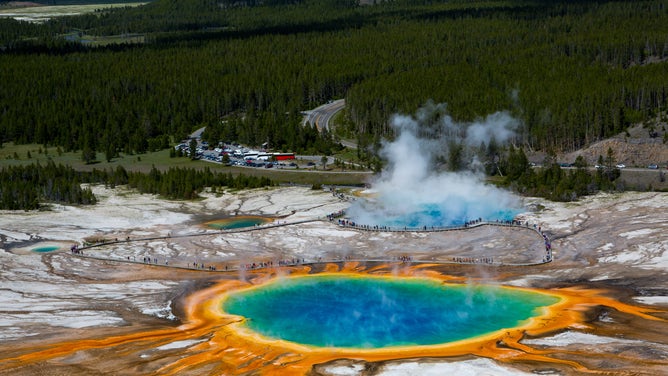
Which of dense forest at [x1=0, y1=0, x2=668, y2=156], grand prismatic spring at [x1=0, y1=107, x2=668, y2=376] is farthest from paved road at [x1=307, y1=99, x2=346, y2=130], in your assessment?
grand prismatic spring at [x1=0, y1=107, x2=668, y2=376]

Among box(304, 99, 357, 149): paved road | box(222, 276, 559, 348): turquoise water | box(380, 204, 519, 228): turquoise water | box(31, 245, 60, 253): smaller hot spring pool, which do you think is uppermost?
box(304, 99, 357, 149): paved road

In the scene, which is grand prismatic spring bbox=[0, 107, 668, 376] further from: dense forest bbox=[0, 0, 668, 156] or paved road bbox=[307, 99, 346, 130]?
paved road bbox=[307, 99, 346, 130]

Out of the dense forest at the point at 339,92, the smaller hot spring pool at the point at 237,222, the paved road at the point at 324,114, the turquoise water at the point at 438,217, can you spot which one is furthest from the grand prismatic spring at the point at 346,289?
the paved road at the point at 324,114

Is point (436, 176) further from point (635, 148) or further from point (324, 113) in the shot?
point (324, 113)

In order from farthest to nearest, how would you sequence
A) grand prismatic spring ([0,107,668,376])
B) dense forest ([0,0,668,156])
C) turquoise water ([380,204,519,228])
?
1. dense forest ([0,0,668,156])
2. turquoise water ([380,204,519,228])
3. grand prismatic spring ([0,107,668,376])

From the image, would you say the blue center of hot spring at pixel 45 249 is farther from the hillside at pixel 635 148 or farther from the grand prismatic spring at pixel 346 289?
the hillside at pixel 635 148

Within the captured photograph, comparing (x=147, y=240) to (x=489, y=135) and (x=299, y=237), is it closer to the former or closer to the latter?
(x=299, y=237)

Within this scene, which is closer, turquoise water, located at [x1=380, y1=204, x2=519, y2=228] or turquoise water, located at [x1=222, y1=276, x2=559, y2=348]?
turquoise water, located at [x1=222, y1=276, x2=559, y2=348]

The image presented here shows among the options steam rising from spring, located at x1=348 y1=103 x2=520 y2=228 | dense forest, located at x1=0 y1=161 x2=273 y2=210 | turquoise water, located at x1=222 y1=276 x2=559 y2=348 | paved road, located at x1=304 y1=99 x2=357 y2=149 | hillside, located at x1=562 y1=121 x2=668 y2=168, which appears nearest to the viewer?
turquoise water, located at x1=222 y1=276 x2=559 y2=348
